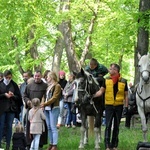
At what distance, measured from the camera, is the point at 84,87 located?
14656 millimetres

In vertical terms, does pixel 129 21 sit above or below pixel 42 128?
above

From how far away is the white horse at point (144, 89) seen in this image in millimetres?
14250

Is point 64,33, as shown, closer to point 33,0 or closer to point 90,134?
point 33,0

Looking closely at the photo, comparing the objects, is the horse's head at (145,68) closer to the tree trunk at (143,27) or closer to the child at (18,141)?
the child at (18,141)

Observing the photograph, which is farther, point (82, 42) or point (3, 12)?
point (82, 42)

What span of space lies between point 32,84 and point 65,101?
299 inches

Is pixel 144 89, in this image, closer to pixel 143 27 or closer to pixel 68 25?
pixel 143 27

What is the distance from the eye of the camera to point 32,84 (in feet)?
48.2

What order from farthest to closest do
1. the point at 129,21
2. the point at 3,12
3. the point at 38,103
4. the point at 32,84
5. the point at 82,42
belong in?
the point at 82,42 → the point at 129,21 → the point at 3,12 → the point at 32,84 → the point at 38,103

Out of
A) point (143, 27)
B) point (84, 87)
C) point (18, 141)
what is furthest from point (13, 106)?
point (143, 27)

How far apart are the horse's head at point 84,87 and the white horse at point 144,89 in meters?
1.28

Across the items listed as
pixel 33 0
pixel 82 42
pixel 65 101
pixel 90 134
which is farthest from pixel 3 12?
pixel 82 42

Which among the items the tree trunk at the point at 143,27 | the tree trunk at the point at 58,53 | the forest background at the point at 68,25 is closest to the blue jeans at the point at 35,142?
the forest background at the point at 68,25

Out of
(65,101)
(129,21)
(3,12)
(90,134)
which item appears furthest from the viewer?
(129,21)
